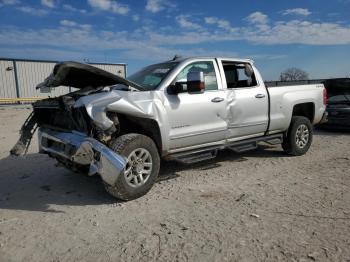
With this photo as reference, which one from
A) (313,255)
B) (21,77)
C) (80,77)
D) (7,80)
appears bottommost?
(313,255)

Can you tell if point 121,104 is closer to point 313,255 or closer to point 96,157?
point 96,157

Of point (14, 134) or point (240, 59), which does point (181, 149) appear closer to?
point (240, 59)

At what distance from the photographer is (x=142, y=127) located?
16.2 feet

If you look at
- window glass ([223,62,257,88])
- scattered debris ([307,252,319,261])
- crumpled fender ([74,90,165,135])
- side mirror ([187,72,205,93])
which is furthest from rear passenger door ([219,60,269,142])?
scattered debris ([307,252,319,261])

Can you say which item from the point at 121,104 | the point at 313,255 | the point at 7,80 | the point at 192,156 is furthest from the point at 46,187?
the point at 7,80

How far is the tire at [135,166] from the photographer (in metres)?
4.40

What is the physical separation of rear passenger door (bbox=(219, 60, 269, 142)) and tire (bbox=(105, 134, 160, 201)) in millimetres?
1715

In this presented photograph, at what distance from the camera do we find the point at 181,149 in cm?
529

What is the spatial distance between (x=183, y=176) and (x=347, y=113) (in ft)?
20.9

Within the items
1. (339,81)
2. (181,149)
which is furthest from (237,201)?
(339,81)

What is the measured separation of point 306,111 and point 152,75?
154 inches

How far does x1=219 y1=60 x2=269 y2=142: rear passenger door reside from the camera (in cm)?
588

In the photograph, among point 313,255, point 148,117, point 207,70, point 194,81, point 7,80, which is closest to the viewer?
point 313,255

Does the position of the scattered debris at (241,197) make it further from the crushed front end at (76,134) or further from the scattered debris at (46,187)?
the scattered debris at (46,187)
